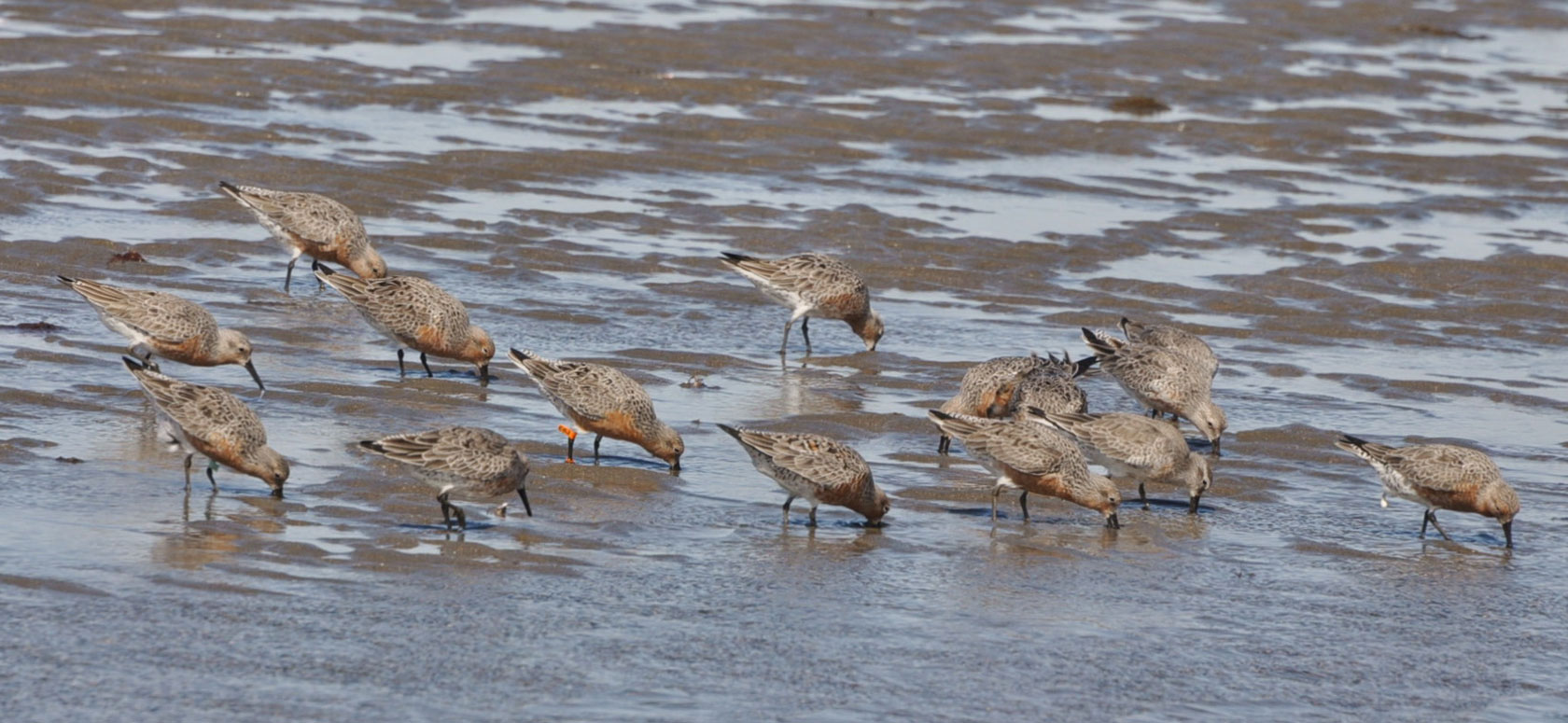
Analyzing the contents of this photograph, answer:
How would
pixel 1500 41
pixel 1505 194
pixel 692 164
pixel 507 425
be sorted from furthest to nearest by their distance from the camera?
pixel 1500 41, pixel 1505 194, pixel 692 164, pixel 507 425

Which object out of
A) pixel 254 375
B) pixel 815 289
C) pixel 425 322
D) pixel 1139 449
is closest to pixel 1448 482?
pixel 1139 449

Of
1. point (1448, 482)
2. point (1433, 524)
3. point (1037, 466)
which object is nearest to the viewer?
point (1037, 466)

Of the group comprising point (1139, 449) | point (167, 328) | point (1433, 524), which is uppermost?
point (167, 328)

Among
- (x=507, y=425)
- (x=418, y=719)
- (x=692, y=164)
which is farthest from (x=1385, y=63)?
(x=418, y=719)

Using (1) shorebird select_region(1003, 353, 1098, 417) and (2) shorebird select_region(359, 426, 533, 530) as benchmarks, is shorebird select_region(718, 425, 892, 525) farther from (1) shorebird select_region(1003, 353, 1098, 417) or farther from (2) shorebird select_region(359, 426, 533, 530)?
(1) shorebird select_region(1003, 353, 1098, 417)

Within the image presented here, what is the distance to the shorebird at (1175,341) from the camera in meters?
16.3

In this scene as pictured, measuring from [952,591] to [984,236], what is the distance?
34.8ft

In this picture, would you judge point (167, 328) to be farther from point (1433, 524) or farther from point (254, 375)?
point (1433, 524)

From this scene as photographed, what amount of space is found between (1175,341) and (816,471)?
201 inches

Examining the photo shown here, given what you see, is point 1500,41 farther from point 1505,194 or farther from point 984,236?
point 984,236

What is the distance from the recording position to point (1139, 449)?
13.7m

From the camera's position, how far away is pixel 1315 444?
1519 cm

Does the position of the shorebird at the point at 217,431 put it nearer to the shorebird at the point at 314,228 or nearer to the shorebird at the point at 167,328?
the shorebird at the point at 167,328

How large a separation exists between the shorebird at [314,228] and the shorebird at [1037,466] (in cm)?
725
